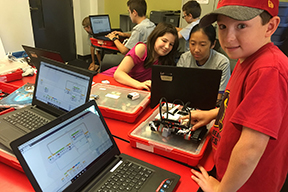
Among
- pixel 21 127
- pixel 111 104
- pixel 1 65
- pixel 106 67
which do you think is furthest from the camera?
pixel 106 67

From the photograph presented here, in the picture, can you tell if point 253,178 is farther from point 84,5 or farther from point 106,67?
point 84,5

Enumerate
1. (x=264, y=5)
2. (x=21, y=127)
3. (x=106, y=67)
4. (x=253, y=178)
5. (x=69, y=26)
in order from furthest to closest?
Answer: (x=69, y=26) → (x=106, y=67) → (x=21, y=127) → (x=253, y=178) → (x=264, y=5)

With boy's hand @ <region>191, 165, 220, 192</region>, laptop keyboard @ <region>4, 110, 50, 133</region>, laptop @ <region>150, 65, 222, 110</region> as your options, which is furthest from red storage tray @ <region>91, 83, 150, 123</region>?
boy's hand @ <region>191, 165, 220, 192</region>

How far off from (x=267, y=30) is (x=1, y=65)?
1.81m

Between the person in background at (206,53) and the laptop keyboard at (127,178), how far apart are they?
107 cm

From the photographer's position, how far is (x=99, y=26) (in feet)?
10.8

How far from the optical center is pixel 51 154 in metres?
0.59

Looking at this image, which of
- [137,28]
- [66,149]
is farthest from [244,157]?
[137,28]

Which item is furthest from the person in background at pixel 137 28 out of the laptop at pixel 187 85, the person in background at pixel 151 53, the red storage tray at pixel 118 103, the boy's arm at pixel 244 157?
the boy's arm at pixel 244 157

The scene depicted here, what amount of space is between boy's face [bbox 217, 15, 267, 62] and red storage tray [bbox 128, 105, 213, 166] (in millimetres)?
379

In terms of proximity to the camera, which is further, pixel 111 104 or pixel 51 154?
pixel 111 104

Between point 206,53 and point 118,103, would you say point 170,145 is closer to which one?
point 118,103

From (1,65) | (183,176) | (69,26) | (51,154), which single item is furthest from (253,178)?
(69,26)

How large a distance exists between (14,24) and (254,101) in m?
2.99
